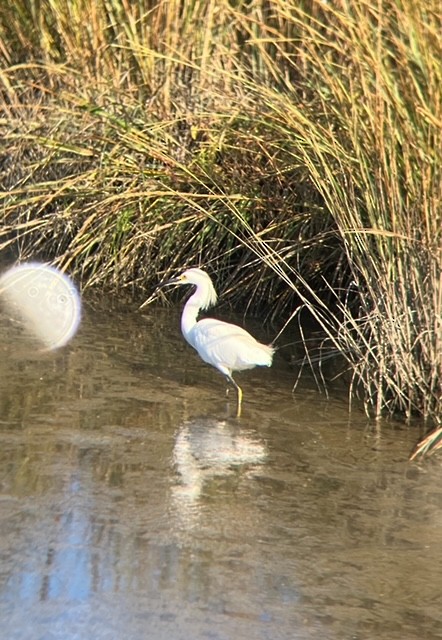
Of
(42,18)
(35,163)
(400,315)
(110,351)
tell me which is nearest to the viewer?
(400,315)

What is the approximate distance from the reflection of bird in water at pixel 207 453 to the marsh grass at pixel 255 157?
24.6 inches

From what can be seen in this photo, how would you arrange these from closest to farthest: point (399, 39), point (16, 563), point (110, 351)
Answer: point (16, 563), point (399, 39), point (110, 351)

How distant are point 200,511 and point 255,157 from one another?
106 inches

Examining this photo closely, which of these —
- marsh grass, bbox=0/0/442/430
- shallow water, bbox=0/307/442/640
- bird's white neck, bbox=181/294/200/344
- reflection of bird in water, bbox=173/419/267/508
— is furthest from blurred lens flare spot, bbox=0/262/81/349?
reflection of bird in water, bbox=173/419/267/508

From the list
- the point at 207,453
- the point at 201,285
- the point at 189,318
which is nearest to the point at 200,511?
the point at 207,453

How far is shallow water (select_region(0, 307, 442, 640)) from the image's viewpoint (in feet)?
10.1

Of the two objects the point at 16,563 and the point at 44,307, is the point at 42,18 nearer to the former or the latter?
the point at 44,307

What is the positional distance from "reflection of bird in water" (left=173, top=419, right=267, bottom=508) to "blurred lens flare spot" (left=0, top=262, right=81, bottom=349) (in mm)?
1539

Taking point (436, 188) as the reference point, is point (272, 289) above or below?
below

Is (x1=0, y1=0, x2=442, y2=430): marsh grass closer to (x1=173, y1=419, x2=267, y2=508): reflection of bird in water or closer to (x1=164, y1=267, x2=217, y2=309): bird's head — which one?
(x1=164, y1=267, x2=217, y2=309): bird's head

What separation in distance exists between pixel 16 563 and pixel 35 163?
350cm

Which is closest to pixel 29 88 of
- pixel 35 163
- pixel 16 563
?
pixel 35 163

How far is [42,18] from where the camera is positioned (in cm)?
686

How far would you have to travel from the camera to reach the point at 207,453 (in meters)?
4.43
